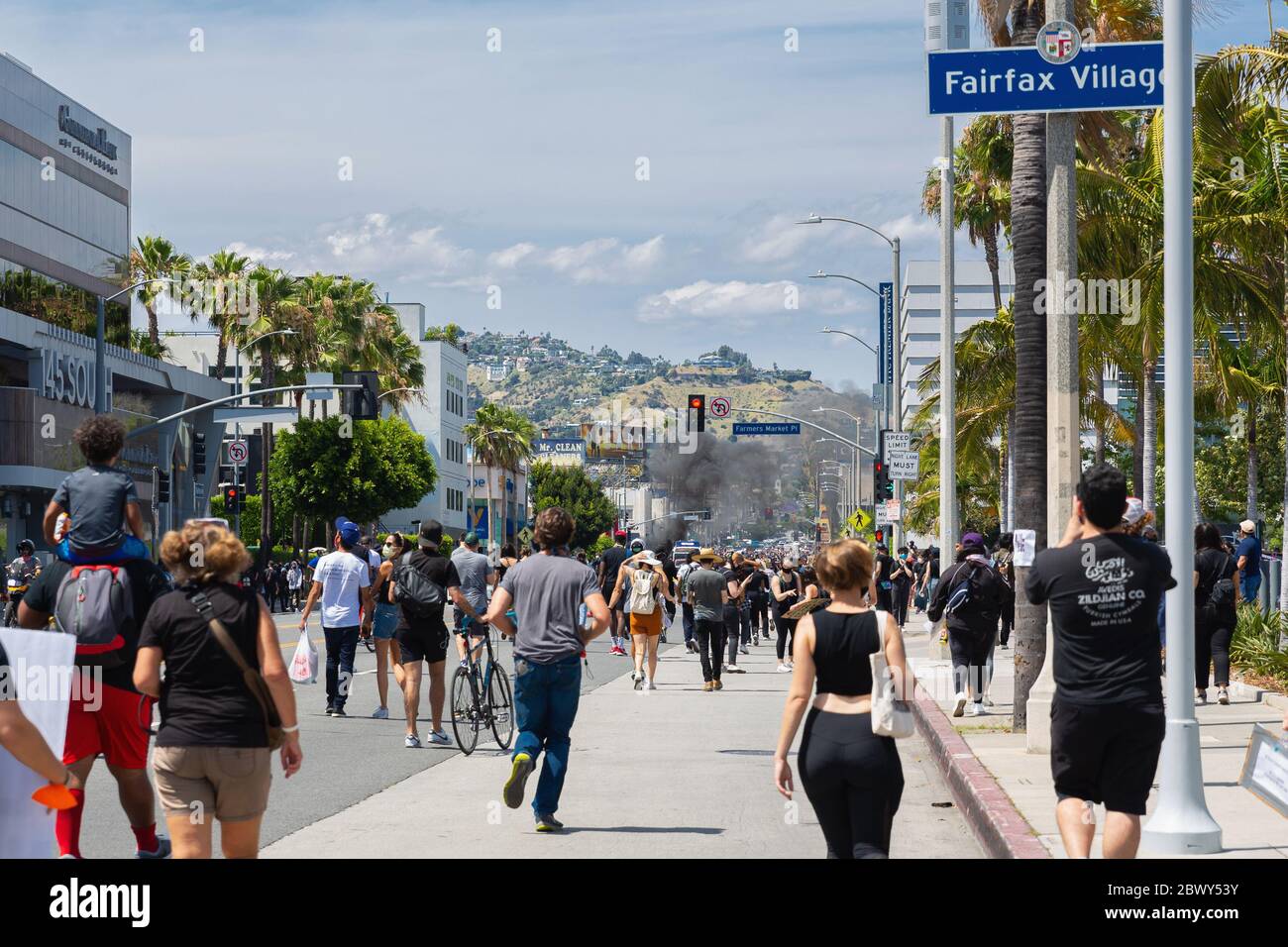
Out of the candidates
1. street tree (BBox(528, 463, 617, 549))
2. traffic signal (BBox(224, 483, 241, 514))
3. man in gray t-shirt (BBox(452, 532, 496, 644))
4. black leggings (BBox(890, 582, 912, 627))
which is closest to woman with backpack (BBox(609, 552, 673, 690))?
man in gray t-shirt (BBox(452, 532, 496, 644))

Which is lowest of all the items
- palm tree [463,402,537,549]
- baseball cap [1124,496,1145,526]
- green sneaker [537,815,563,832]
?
green sneaker [537,815,563,832]

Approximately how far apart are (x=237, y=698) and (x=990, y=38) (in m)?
13.5

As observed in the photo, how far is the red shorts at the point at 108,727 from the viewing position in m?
7.68

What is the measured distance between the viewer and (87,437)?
7.93 metres

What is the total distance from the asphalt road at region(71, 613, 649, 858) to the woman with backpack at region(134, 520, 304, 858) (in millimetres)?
2761

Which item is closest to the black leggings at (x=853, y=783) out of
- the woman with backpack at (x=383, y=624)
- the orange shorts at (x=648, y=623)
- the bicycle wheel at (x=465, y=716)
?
the bicycle wheel at (x=465, y=716)

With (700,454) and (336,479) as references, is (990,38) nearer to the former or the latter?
(336,479)

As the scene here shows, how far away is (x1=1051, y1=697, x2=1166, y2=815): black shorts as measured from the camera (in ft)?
21.9

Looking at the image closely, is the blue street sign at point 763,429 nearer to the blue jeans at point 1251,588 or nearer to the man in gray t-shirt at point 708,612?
the blue jeans at point 1251,588

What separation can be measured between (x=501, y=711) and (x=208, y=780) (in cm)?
833

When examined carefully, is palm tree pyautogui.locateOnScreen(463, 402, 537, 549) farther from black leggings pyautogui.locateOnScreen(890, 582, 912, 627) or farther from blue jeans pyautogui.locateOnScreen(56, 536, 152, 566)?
blue jeans pyautogui.locateOnScreen(56, 536, 152, 566)

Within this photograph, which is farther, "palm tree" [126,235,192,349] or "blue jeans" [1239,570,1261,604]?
"palm tree" [126,235,192,349]

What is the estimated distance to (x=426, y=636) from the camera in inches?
550

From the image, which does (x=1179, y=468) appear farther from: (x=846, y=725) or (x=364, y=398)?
(x=364, y=398)
